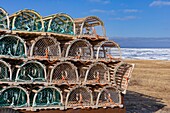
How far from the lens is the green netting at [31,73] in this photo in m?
10.3

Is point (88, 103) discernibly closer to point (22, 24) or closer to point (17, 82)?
point (17, 82)

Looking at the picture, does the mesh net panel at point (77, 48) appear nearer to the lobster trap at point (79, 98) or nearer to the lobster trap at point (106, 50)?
the lobster trap at point (106, 50)

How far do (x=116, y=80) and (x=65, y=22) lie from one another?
312 cm

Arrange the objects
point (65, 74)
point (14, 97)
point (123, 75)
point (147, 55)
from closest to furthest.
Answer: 1. point (14, 97)
2. point (65, 74)
3. point (123, 75)
4. point (147, 55)

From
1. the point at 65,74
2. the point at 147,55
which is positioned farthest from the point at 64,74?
the point at 147,55

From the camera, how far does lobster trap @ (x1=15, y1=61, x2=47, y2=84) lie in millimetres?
10195

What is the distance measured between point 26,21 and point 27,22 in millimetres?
66

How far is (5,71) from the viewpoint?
396 inches

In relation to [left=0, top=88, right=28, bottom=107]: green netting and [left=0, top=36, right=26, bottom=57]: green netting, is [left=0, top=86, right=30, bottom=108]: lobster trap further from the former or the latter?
[left=0, top=36, right=26, bottom=57]: green netting

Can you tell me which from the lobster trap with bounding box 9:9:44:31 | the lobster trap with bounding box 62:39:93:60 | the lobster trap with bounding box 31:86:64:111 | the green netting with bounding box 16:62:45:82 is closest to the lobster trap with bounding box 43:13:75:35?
the lobster trap with bounding box 9:9:44:31

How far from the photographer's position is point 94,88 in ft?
39.2

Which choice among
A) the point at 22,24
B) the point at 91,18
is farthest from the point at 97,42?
the point at 22,24

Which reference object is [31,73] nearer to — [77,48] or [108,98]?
[77,48]

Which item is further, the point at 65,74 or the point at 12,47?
the point at 65,74
